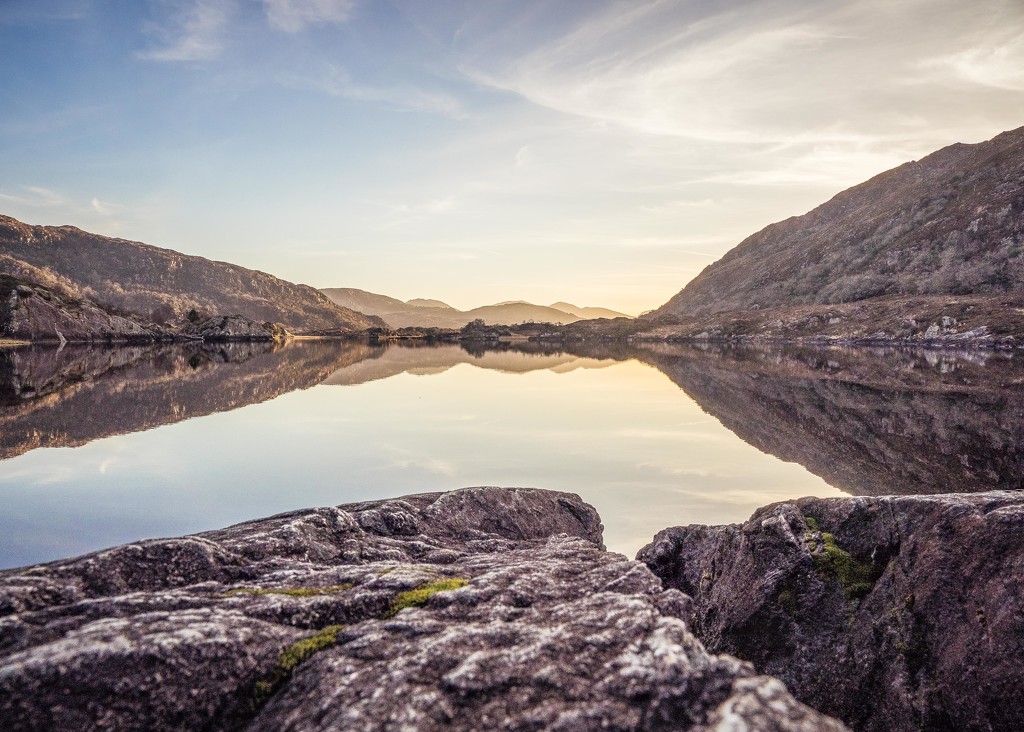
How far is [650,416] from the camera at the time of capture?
35.9 meters

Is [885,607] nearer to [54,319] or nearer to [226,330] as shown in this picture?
[54,319]

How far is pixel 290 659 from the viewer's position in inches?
247

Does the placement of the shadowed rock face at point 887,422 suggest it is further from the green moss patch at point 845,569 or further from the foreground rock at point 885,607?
the green moss patch at point 845,569

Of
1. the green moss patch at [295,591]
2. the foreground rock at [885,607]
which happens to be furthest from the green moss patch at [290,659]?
the foreground rock at [885,607]

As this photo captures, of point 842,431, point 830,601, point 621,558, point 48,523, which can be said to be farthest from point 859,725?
point 842,431

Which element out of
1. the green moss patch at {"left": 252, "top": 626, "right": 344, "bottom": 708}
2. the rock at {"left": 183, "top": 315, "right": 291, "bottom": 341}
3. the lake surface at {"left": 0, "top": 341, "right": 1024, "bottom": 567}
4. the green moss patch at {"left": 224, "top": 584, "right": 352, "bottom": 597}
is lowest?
the lake surface at {"left": 0, "top": 341, "right": 1024, "bottom": 567}

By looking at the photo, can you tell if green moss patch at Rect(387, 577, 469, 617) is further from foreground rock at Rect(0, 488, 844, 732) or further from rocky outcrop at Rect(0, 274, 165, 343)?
rocky outcrop at Rect(0, 274, 165, 343)

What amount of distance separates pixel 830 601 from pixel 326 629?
911 centimetres

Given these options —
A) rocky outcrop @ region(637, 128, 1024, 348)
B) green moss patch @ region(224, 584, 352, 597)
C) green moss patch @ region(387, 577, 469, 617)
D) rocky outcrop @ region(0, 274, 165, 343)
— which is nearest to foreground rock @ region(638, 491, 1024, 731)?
green moss patch @ region(387, 577, 469, 617)

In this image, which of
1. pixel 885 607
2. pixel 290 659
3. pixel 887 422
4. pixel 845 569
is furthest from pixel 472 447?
pixel 887 422

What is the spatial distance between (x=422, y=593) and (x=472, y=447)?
19.7 meters

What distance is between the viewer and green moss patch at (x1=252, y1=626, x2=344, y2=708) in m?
5.98

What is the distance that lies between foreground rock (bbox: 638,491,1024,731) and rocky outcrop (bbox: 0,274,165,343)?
458 feet

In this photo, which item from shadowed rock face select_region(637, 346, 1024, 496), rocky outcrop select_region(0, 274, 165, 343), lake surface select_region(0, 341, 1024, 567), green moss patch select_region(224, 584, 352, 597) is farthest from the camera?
rocky outcrop select_region(0, 274, 165, 343)
